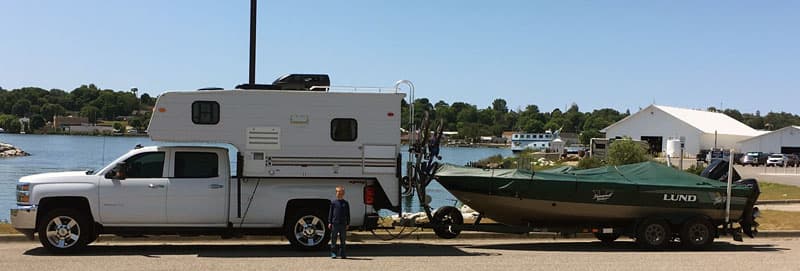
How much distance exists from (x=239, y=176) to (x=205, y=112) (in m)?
1.16

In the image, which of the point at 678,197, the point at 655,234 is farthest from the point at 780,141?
the point at 655,234

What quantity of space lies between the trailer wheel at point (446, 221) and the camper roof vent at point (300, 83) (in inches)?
121

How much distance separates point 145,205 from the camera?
41.1 ft

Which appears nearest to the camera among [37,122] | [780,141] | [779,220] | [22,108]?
[779,220]

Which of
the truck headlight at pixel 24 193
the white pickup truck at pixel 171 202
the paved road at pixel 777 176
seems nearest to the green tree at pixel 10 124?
the paved road at pixel 777 176

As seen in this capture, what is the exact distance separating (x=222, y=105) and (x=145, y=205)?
6.51 feet

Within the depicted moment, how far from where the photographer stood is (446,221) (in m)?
14.3

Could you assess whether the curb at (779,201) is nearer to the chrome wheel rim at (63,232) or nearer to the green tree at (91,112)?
the chrome wheel rim at (63,232)

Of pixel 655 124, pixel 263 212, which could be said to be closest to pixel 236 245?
pixel 263 212

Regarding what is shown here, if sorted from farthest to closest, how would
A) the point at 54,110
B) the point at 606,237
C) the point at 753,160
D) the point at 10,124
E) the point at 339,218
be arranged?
the point at 10,124 → the point at 54,110 → the point at 753,160 → the point at 606,237 → the point at 339,218

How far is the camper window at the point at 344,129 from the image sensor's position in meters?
13.0

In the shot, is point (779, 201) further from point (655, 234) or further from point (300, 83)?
point (300, 83)

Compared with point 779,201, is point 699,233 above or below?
above

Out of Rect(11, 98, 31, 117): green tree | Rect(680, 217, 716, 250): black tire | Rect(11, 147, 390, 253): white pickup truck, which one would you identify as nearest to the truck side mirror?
Rect(11, 147, 390, 253): white pickup truck
